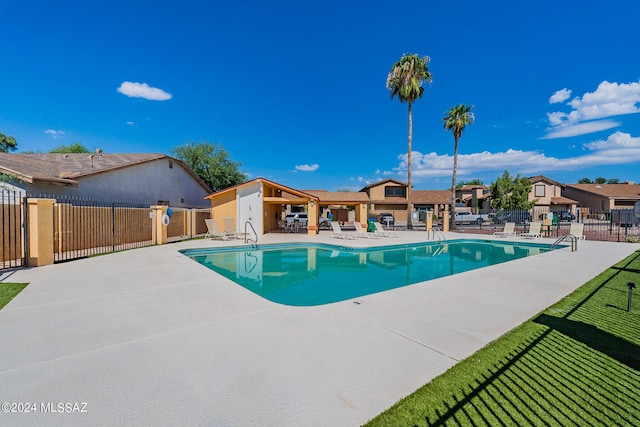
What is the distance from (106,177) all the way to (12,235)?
351 inches

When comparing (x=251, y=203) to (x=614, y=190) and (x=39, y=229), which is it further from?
(x=614, y=190)

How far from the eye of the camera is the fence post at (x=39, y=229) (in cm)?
824

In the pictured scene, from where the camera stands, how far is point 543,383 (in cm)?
266

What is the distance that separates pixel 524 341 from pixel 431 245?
13.3 meters

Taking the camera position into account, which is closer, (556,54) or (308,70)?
(556,54)

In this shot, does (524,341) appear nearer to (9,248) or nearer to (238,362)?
(238,362)

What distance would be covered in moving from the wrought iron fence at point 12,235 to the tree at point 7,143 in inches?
1401

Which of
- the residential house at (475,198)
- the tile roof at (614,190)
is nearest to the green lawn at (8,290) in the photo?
the residential house at (475,198)

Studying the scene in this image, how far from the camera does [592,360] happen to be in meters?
3.09

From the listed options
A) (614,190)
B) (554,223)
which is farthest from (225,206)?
(614,190)

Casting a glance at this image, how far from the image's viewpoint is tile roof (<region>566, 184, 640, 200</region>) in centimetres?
4056

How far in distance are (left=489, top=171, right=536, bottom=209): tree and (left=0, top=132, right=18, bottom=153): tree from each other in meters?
56.6

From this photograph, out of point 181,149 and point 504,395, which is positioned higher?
point 181,149

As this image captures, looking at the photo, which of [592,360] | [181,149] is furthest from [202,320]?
[181,149]
